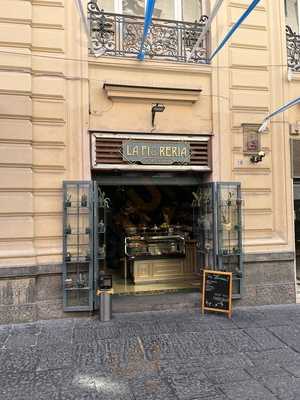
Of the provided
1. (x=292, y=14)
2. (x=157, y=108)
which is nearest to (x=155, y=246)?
(x=157, y=108)

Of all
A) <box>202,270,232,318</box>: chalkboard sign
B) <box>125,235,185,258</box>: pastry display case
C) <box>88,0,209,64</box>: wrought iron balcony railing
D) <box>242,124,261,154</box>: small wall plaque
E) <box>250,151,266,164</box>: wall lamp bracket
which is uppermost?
<box>88,0,209,64</box>: wrought iron balcony railing

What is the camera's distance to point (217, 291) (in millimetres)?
6637

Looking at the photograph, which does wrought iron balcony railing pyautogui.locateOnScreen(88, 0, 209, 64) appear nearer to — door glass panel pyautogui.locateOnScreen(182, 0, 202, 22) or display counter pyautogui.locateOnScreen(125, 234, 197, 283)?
door glass panel pyautogui.locateOnScreen(182, 0, 202, 22)

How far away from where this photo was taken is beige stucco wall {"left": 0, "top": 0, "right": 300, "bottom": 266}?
636cm

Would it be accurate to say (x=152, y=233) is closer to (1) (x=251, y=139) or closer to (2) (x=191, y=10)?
(1) (x=251, y=139)

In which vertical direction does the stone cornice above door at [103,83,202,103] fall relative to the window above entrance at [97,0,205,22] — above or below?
below

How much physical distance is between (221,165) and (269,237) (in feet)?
5.80

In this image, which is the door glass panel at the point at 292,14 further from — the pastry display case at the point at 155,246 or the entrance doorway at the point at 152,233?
the pastry display case at the point at 155,246

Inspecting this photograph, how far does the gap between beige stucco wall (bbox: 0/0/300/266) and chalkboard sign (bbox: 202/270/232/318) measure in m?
1.02

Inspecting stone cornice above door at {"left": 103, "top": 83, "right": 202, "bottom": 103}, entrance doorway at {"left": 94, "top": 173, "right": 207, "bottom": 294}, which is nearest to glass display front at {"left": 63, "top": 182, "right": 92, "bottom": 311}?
entrance doorway at {"left": 94, "top": 173, "right": 207, "bottom": 294}

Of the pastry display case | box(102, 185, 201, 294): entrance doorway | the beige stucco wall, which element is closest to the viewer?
the beige stucco wall

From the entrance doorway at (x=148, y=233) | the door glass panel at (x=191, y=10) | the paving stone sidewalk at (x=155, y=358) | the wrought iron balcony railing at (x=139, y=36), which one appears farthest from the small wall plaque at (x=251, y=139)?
the paving stone sidewalk at (x=155, y=358)

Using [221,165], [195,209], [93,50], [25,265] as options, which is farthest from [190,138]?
[25,265]

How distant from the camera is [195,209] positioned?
8.06 metres
